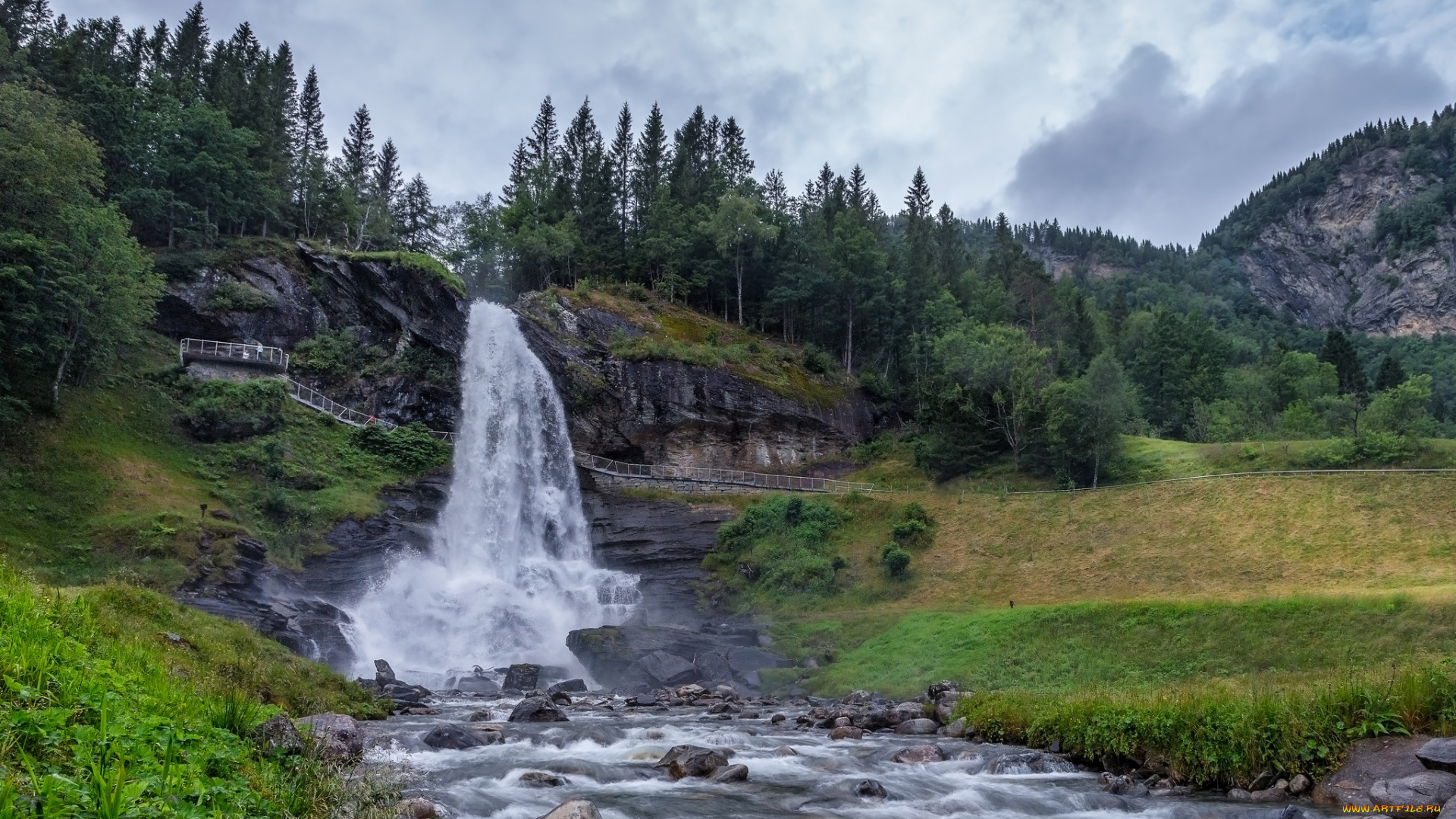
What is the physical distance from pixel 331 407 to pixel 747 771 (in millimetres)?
38116

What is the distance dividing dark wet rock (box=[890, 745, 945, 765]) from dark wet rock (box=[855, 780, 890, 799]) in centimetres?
210

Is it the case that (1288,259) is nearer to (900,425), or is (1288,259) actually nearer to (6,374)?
(900,425)

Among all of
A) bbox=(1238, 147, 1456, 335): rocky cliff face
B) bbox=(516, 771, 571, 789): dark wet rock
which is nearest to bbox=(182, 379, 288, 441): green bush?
bbox=(516, 771, 571, 789): dark wet rock

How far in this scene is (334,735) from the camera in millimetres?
10117

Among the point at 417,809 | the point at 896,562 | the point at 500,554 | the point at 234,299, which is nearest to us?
the point at 417,809

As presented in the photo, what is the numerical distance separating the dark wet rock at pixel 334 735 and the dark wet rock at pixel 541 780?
2403mm

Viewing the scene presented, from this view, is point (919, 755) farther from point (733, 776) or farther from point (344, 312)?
point (344, 312)

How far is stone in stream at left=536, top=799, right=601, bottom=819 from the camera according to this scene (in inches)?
318

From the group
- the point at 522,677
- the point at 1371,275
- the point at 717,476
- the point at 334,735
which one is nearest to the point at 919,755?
the point at 334,735

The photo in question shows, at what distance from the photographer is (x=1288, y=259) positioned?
199250 millimetres

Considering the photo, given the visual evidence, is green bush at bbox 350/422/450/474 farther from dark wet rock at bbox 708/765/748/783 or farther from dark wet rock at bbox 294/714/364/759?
dark wet rock at bbox 708/765/748/783

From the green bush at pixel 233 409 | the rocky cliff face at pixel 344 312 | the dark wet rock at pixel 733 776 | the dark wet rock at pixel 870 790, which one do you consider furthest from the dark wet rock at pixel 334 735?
the rocky cliff face at pixel 344 312

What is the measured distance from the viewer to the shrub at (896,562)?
1444 inches

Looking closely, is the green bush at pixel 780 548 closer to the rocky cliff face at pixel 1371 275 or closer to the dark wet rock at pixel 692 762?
the dark wet rock at pixel 692 762
